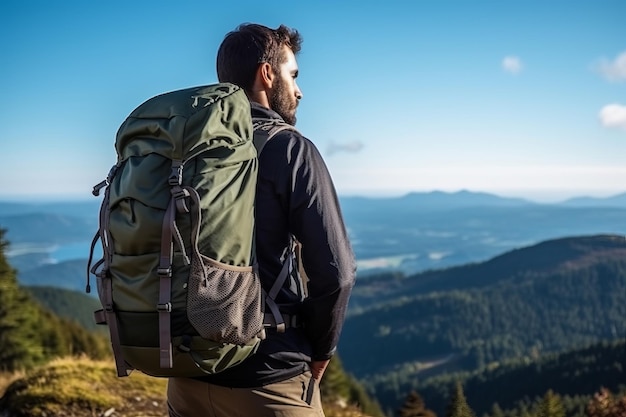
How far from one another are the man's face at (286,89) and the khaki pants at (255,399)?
1160 mm

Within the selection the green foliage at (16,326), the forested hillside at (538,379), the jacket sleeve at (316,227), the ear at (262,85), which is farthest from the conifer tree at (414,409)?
the forested hillside at (538,379)

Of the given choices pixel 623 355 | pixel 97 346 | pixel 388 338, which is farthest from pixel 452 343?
pixel 97 346

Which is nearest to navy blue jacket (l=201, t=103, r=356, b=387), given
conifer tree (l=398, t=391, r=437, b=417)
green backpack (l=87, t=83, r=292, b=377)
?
green backpack (l=87, t=83, r=292, b=377)

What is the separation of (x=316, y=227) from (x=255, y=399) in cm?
77

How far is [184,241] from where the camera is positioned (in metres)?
2.17

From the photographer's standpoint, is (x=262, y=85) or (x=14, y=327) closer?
(x=262, y=85)

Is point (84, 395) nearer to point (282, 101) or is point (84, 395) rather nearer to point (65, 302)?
point (282, 101)

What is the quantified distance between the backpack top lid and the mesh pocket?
428 mm

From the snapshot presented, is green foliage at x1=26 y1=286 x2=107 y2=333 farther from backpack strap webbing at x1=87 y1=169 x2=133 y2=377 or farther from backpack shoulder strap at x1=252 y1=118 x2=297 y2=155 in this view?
backpack shoulder strap at x1=252 y1=118 x2=297 y2=155

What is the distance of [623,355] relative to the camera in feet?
342

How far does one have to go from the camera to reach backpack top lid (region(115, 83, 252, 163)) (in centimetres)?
221

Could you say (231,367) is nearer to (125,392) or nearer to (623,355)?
(125,392)

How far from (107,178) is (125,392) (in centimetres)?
511

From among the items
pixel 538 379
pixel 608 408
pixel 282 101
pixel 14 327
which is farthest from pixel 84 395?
pixel 538 379
